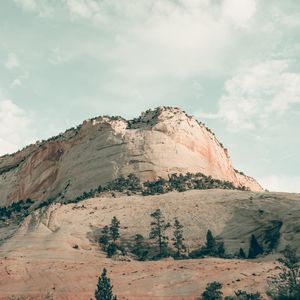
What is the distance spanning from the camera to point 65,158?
120875mm

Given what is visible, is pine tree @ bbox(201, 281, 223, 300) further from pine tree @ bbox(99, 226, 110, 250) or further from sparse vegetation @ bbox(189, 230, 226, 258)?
pine tree @ bbox(99, 226, 110, 250)

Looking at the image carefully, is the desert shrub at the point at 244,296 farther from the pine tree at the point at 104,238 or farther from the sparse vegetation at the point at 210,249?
the pine tree at the point at 104,238

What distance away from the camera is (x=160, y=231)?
71.2m

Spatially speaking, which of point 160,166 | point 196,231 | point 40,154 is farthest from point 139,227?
point 40,154

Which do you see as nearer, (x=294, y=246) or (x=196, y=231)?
(x=294, y=246)

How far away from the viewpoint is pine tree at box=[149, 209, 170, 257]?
224 feet

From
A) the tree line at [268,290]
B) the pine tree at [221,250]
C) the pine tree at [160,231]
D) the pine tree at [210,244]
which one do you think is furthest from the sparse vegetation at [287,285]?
the pine tree at [160,231]

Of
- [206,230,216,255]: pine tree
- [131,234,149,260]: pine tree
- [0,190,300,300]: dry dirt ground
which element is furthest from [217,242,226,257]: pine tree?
[131,234,149,260]: pine tree

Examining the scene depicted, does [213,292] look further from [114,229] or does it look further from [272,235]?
[114,229]

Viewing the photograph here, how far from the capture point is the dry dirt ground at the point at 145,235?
54.0 meters

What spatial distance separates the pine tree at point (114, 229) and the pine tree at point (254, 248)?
17.0 metres

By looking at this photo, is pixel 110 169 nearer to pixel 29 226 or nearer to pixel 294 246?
pixel 29 226

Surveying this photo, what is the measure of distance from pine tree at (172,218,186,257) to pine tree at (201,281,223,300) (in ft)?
52.5

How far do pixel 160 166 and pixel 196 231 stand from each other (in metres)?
35.0
